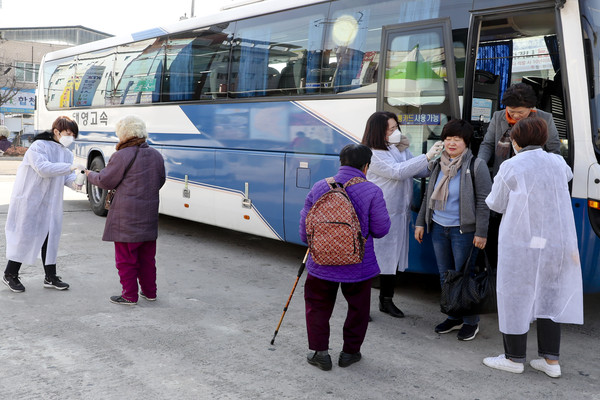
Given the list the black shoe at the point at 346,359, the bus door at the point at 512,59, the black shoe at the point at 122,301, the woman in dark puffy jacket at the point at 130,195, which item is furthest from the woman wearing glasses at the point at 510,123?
the black shoe at the point at 122,301

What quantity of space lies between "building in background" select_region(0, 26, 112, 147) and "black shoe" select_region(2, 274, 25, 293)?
37.0 meters

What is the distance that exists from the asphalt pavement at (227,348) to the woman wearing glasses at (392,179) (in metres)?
0.46

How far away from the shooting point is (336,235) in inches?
155

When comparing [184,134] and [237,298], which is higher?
[184,134]

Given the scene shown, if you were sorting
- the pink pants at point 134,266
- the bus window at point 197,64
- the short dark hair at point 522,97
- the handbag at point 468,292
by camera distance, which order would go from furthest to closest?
the bus window at point 197,64, the pink pants at point 134,266, the short dark hair at point 522,97, the handbag at point 468,292

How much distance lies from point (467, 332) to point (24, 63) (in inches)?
2025

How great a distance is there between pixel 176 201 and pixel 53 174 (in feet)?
11.9

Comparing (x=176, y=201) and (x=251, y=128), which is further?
(x=176, y=201)

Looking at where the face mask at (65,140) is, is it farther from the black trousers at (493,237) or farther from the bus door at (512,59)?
the black trousers at (493,237)

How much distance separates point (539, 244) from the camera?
162 inches

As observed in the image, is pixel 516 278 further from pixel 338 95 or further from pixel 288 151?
pixel 288 151

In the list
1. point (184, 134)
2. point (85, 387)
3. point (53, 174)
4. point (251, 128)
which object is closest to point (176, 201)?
point (184, 134)

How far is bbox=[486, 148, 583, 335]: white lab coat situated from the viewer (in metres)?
4.11

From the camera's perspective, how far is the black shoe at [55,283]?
6.00 m
